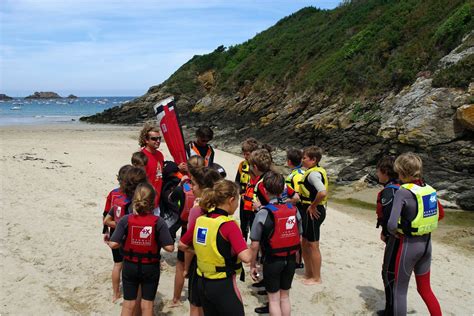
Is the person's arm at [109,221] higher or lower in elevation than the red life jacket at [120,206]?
lower

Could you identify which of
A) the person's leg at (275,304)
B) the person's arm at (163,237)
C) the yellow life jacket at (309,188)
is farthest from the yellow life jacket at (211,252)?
the yellow life jacket at (309,188)

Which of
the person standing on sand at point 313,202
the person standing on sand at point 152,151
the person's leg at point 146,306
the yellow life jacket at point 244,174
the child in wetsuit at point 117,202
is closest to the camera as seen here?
the person's leg at point 146,306

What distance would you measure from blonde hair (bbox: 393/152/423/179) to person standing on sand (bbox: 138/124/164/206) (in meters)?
3.15

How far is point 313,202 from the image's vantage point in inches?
222

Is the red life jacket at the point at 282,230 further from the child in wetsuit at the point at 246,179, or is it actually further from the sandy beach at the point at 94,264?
the child in wetsuit at the point at 246,179

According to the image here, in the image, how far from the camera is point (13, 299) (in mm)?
5398

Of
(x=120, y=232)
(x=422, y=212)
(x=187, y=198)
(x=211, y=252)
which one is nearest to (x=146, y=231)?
(x=120, y=232)

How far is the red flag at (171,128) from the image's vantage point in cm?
598

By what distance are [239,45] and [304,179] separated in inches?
1790

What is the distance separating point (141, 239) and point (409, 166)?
289cm

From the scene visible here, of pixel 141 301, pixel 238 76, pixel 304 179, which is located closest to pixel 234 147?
pixel 238 76

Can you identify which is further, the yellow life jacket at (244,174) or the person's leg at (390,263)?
the yellow life jacket at (244,174)

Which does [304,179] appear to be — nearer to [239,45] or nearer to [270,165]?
[270,165]

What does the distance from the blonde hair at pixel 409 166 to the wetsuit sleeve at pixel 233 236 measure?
200 cm
